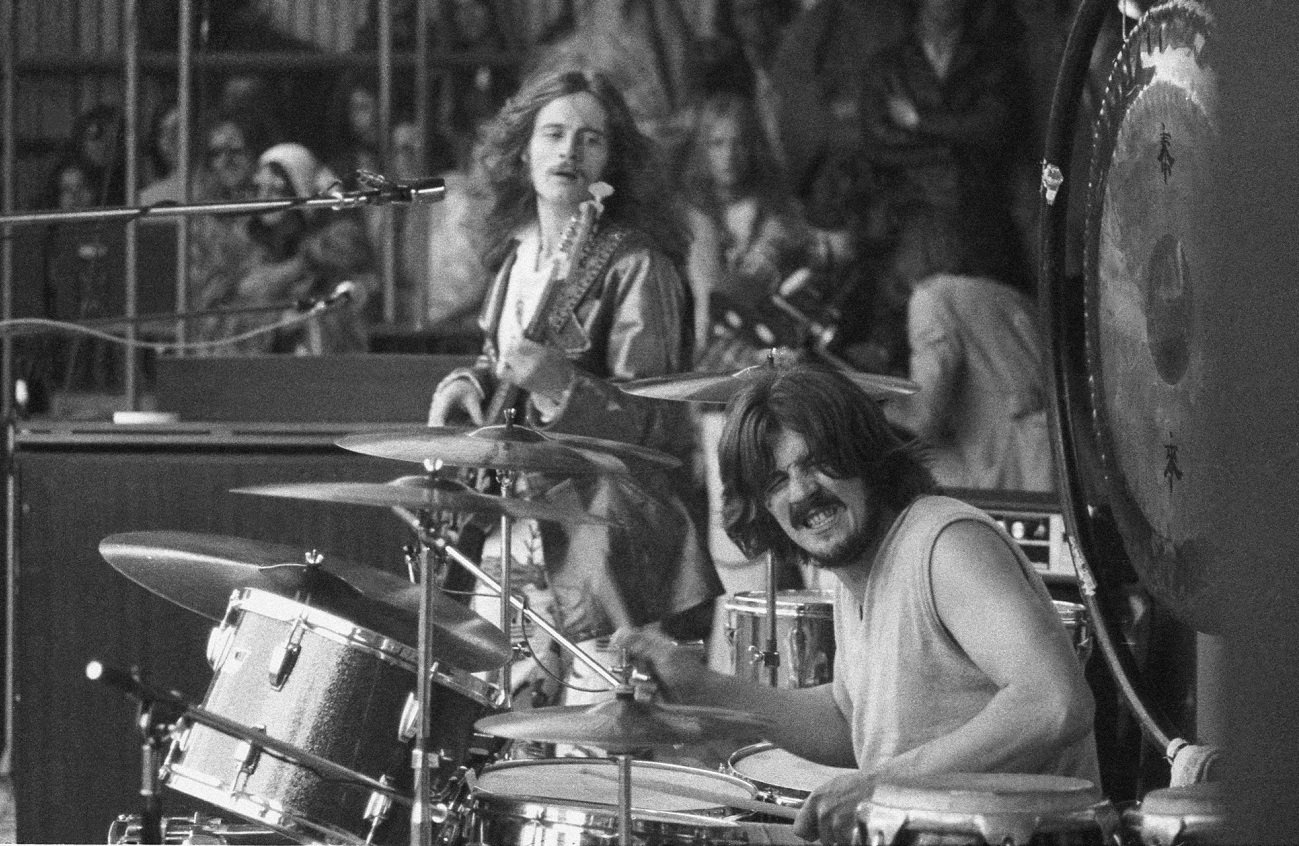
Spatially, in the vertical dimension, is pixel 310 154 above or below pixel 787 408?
above

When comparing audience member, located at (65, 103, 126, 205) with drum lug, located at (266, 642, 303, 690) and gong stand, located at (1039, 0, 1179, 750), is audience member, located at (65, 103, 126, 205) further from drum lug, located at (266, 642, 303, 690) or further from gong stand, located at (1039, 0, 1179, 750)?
gong stand, located at (1039, 0, 1179, 750)

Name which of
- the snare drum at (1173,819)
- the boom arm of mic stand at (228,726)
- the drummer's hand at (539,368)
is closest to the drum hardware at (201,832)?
the boom arm of mic stand at (228,726)

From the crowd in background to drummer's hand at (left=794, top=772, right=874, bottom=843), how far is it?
5.32 meters

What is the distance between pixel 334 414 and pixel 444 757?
74.7 inches

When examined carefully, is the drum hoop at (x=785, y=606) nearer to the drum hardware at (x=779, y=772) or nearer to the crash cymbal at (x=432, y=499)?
the drum hardware at (x=779, y=772)

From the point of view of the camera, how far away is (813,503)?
286cm

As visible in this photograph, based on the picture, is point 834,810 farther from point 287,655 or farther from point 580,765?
point 287,655

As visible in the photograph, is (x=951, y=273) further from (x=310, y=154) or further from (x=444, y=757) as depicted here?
(x=444, y=757)

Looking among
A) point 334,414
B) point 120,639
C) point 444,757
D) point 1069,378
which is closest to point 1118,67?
point 1069,378

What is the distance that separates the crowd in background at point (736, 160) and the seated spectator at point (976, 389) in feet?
1.98

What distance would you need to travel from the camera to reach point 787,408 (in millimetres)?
2850

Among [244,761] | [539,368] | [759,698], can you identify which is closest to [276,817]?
[244,761]

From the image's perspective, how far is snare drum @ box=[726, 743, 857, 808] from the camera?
3.13 m

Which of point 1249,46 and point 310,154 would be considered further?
point 310,154
